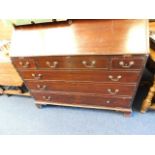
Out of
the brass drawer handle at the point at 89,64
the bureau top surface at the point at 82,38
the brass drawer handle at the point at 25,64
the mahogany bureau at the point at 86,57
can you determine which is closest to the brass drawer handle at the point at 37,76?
the mahogany bureau at the point at 86,57

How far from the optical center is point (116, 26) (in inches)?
52.6

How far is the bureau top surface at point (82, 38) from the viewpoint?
1.27 metres

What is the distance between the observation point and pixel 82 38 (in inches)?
53.0

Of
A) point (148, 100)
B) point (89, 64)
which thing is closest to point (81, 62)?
point (89, 64)

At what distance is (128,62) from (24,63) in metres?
0.76

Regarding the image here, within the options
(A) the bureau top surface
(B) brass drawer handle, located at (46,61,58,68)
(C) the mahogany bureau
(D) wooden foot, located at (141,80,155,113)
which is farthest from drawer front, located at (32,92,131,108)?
(A) the bureau top surface

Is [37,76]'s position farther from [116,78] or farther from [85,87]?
[116,78]

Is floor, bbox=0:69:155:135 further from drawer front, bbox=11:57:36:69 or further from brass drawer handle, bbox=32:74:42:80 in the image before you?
drawer front, bbox=11:57:36:69

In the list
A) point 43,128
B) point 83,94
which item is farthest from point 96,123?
point 43,128

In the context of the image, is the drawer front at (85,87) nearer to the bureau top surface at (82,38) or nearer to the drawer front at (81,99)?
the drawer front at (81,99)

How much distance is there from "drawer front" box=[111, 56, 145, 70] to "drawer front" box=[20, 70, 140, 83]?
6cm

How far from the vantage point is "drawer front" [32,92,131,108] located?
1677 millimetres
